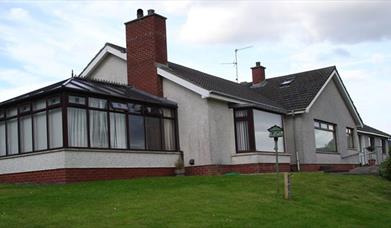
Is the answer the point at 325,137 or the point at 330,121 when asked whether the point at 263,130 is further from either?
the point at 330,121

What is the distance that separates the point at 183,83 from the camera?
24.5m

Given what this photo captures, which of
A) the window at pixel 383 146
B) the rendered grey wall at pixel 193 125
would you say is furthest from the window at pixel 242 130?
the window at pixel 383 146

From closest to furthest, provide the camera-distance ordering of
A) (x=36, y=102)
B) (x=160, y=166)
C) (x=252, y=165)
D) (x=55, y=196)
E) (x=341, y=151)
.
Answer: (x=55, y=196) → (x=36, y=102) → (x=160, y=166) → (x=252, y=165) → (x=341, y=151)

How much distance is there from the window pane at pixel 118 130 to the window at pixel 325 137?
45.9 feet

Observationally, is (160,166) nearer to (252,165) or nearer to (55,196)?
(252,165)

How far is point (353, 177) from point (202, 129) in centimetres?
669

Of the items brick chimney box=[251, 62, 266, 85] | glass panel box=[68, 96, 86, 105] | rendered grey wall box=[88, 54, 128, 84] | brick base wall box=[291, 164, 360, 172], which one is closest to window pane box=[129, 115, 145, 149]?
glass panel box=[68, 96, 86, 105]

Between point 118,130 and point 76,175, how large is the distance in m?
3.03

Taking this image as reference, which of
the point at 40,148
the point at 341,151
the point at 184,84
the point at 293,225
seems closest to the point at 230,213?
the point at 293,225

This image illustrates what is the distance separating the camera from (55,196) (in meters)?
15.4

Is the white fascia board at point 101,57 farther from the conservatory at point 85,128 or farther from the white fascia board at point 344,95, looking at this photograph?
the white fascia board at point 344,95

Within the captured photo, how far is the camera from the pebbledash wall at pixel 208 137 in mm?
24281

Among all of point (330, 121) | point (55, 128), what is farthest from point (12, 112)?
point (330, 121)

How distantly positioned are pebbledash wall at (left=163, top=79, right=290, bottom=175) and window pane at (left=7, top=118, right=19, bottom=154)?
6.81 m
